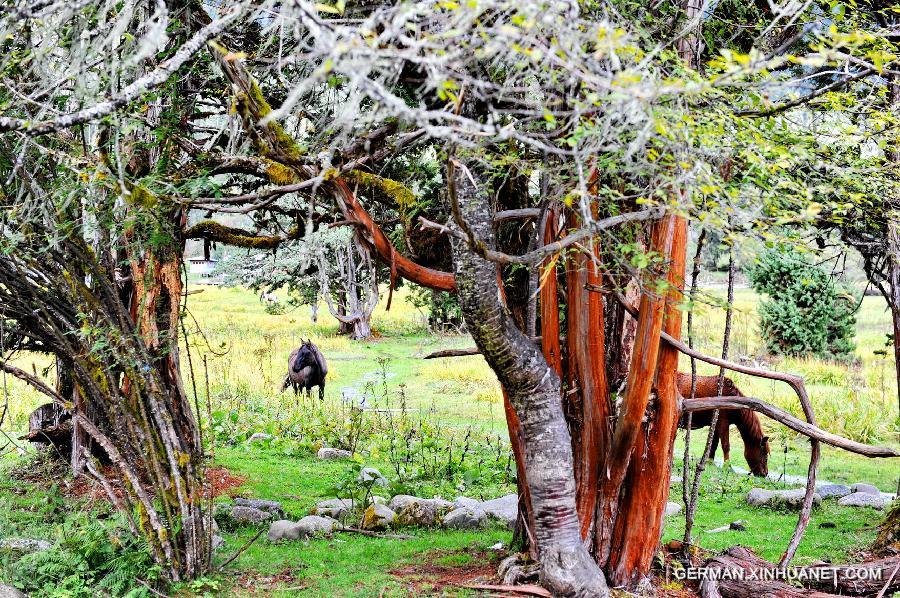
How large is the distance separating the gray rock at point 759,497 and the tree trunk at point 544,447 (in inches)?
170

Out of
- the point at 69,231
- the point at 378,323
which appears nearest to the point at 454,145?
the point at 69,231

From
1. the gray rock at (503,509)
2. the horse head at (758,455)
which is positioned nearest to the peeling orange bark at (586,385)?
the gray rock at (503,509)

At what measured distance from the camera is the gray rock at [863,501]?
8414 millimetres

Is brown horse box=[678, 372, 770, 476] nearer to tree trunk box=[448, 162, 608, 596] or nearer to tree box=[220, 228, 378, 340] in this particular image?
tree trunk box=[448, 162, 608, 596]

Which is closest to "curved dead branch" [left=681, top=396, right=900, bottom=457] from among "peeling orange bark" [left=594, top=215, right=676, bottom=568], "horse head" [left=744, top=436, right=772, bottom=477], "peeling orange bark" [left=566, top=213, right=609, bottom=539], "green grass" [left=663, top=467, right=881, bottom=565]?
"peeling orange bark" [left=594, top=215, right=676, bottom=568]

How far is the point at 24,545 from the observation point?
565cm

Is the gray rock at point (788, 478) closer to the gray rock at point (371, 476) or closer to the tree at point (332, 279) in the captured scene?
the gray rock at point (371, 476)

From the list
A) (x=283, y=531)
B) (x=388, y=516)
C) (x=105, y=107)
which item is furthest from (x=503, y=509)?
(x=105, y=107)

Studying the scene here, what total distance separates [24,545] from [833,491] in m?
7.99

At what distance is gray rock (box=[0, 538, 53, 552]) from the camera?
559 centimetres

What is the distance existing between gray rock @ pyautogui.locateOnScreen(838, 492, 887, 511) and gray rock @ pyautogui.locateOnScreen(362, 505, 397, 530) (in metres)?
4.89

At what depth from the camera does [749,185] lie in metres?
4.33

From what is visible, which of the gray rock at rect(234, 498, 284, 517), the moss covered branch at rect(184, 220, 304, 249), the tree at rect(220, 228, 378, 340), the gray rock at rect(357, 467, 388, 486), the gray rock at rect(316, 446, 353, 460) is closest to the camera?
the moss covered branch at rect(184, 220, 304, 249)

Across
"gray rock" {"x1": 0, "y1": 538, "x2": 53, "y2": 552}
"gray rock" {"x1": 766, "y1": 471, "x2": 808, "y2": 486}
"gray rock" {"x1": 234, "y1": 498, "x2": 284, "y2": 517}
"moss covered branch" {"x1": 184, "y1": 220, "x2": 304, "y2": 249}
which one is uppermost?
"moss covered branch" {"x1": 184, "y1": 220, "x2": 304, "y2": 249}
